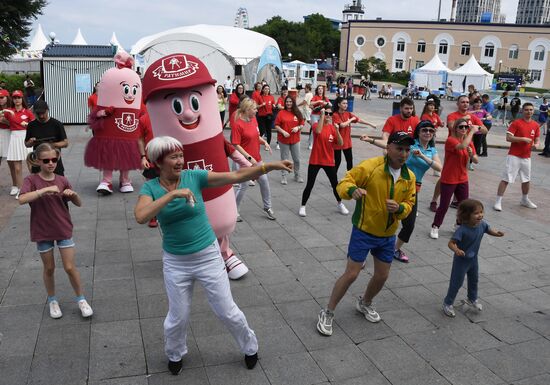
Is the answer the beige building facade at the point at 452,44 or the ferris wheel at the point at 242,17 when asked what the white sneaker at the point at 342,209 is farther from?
the beige building facade at the point at 452,44

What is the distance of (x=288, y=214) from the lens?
775cm

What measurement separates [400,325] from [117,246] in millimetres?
3627

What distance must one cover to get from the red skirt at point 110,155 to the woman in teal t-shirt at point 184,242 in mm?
5350

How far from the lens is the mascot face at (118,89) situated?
8.38 m

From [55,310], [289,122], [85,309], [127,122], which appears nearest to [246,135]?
[289,122]

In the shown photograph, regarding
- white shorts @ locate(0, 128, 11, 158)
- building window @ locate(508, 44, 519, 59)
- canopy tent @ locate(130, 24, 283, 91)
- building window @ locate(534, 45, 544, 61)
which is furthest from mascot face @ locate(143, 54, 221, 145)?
Result: building window @ locate(534, 45, 544, 61)

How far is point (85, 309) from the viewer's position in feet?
14.4

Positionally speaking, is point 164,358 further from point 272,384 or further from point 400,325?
point 400,325

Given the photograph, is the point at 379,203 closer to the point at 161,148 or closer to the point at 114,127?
the point at 161,148

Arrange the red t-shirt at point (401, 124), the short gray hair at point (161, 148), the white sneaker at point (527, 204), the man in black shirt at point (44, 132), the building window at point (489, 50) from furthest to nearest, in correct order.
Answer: the building window at point (489, 50)
the white sneaker at point (527, 204)
the red t-shirt at point (401, 124)
the man in black shirt at point (44, 132)
the short gray hair at point (161, 148)

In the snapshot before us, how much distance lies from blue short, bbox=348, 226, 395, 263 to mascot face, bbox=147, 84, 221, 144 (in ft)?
6.09

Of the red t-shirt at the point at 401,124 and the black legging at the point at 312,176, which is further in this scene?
the black legging at the point at 312,176

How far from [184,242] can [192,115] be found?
1735 mm

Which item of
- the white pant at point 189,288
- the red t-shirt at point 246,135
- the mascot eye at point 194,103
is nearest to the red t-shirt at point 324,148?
the red t-shirt at point 246,135
